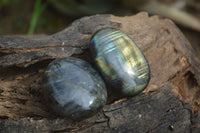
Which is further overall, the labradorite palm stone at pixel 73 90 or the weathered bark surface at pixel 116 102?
the weathered bark surface at pixel 116 102

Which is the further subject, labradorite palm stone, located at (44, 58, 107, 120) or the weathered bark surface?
the weathered bark surface

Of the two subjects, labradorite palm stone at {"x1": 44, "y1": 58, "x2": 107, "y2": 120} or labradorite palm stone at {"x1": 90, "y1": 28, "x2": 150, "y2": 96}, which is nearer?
labradorite palm stone at {"x1": 44, "y1": 58, "x2": 107, "y2": 120}

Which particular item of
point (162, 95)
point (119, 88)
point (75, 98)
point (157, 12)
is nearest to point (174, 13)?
point (157, 12)

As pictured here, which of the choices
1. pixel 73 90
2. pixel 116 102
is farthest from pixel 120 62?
pixel 73 90
